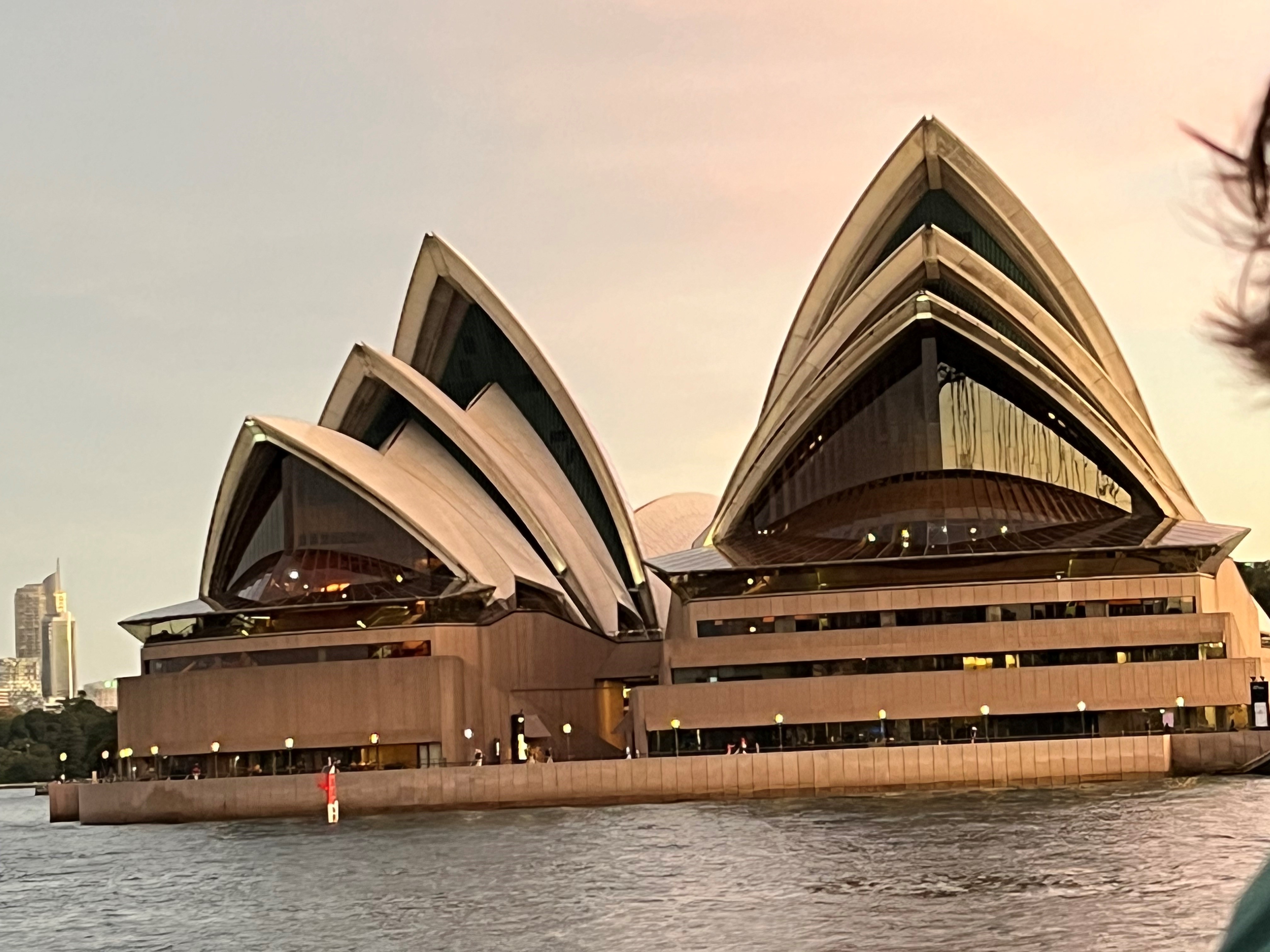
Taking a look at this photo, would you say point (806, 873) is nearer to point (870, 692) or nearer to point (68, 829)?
point (870, 692)

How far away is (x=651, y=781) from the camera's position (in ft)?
174

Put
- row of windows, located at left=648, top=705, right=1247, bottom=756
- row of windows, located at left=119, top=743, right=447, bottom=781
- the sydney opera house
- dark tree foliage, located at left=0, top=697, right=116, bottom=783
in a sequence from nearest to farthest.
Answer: row of windows, located at left=648, top=705, right=1247, bottom=756 → the sydney opera house → row of windows, located at left=119, top=743, right=447, bottom=781 → dark tree foliage, located at left=0, top=697, right=116, bottom=783

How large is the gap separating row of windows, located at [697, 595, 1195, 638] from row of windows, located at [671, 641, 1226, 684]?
3.10ft

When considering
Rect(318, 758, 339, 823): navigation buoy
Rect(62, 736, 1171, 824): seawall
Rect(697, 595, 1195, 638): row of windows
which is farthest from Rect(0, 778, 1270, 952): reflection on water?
Rect(697, 595, 1195, 638): row of windows

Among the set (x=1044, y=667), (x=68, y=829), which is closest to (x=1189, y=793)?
(x=1044, y=667)

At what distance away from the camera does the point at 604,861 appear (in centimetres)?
3369

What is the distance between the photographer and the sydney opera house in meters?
53.3

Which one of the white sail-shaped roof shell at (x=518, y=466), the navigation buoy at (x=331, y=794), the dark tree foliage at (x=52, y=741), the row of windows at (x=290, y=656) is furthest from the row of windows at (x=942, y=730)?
the dark tree foliage at (x=52, y=741)

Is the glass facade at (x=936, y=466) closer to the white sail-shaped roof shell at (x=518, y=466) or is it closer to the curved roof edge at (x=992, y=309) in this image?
the curved roof edge at (x=992, y=309)

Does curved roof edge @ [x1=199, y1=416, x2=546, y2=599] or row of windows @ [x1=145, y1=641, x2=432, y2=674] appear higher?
Answer: curved roof edge @ [x1=199, y1=416, x2=546, y2=599]

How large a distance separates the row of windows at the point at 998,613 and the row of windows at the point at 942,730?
2.62 metres

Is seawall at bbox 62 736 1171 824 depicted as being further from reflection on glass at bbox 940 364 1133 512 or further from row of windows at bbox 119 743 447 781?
reflection on glass at bbox 940 364 1133 512

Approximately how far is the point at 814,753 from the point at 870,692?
242 cm

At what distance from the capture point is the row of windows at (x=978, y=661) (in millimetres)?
52719
